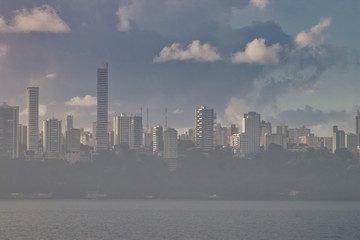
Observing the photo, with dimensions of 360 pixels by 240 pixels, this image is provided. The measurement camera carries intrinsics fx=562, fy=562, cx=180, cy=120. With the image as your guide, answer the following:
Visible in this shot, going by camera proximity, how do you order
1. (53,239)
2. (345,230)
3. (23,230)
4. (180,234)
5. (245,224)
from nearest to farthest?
(53,239)
(180,234)
(23,230)
(345,230)
(245,224)

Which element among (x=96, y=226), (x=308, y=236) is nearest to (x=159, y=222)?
(x=96, y=226)

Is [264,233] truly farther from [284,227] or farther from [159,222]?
[159,222]

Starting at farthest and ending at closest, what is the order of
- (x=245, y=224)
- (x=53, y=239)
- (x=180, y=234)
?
(x=245, y=224) < (x=180, y=234) < (x=53, y=239)

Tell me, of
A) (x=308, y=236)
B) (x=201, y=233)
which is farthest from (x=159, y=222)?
(x=308, y=236)

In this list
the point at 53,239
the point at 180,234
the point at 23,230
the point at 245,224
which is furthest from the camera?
the point at 245,224

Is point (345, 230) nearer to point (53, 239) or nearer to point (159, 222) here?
point (159, 222)

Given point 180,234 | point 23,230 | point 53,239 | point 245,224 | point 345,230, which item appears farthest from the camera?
point 245,224

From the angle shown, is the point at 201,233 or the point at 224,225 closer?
the point at 201,233

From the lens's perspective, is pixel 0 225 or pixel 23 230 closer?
pixel 23 230
